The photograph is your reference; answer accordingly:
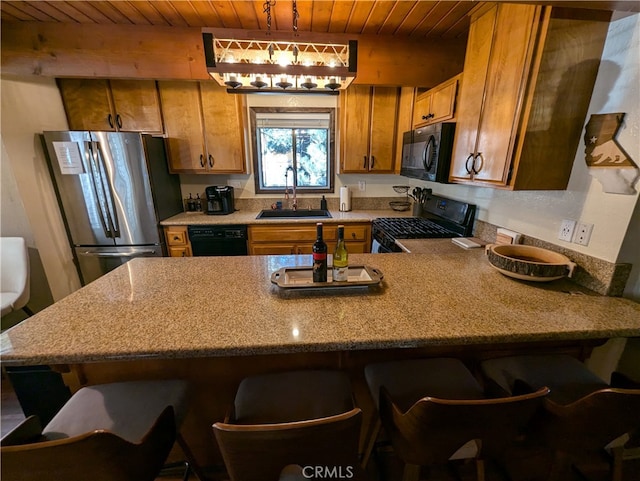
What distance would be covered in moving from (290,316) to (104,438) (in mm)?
588

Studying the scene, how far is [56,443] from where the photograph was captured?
0.58 m

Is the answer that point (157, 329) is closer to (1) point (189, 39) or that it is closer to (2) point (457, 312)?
(2) point (457, 312)

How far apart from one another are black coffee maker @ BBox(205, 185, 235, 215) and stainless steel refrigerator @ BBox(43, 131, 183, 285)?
1.42 feet

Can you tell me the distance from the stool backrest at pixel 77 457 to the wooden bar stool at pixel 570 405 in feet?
4.02

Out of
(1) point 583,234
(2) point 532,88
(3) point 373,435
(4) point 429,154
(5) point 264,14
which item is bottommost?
(3) point 373,435

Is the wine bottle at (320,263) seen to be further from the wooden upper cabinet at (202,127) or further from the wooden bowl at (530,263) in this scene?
the wooden upper cabinet at (202,127)

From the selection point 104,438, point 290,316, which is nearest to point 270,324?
point 290,316

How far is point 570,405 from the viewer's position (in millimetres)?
793

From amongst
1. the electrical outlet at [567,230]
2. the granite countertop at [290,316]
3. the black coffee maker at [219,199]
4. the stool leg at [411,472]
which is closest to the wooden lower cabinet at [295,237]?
the black coffee maker at [219,199]

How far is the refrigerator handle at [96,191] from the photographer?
7.68 ft

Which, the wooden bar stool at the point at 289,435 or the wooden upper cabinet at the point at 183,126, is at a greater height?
the wooden upper cabinet at the point at 183,126

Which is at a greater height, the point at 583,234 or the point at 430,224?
the point at 583,234

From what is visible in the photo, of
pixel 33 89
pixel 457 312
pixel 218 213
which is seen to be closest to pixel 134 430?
pixel 457 312

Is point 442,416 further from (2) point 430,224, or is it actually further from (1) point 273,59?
(2) point 430,224
